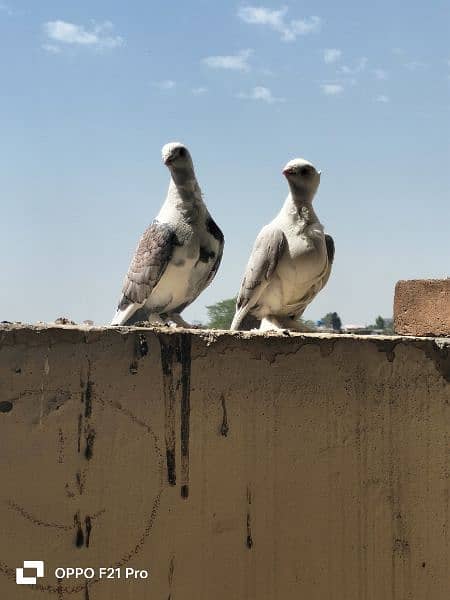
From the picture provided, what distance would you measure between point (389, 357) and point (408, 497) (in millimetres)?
663

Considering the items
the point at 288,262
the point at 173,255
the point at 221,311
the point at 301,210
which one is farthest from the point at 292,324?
the point at 221,311

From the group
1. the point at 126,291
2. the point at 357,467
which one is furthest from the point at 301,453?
the point at 126,291

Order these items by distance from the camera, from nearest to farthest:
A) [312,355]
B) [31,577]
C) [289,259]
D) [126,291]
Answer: [31,577], [312,355], [289,259], [126,291]

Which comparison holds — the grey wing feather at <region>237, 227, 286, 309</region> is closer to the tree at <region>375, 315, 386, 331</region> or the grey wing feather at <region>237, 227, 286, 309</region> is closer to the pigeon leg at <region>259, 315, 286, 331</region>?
the pigeon leg at <region>259, 315, 286, 331</region>

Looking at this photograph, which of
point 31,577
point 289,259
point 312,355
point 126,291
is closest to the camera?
point 31,577

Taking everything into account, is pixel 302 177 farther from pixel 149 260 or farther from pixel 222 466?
pixel 222 466

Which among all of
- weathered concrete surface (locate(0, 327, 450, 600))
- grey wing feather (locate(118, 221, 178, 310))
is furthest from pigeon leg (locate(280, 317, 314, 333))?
weathered concrete surface (locate(0, 327, 450, 600))

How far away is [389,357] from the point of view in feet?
12.8

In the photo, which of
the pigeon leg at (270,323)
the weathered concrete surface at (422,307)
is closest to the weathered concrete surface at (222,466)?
the pigeon leg at (270,323)

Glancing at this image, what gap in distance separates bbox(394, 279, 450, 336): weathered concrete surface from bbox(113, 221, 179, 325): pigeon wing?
1982 mm

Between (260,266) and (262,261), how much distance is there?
1.3 inches

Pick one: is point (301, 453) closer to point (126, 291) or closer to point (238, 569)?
point (238, 569)

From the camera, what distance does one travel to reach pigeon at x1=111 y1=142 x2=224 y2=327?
495 cm

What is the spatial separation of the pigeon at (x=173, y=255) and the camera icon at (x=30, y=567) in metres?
1.74
